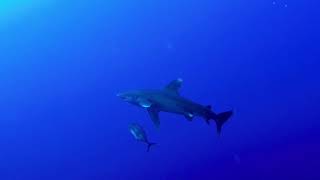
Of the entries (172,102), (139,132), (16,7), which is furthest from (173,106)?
(16,7)

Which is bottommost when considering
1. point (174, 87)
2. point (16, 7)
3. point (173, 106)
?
point (173, 106)

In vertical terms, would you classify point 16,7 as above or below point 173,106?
above

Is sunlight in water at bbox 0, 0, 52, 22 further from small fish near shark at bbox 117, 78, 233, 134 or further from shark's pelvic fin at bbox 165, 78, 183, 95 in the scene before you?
shark's pelvic fin at bbox 165, 78, 183, 95

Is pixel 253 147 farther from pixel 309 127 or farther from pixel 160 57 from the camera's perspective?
pixel 160 57

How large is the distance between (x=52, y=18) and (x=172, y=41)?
7.05 m

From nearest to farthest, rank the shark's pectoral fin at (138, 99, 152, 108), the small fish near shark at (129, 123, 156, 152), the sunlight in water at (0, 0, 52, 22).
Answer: the shark's pectoral fin at (138, 99, 152, 108) → the small fish near shark at (129, 123, 156, 152) → the sunlight in water at (0, 0, 52, 22)

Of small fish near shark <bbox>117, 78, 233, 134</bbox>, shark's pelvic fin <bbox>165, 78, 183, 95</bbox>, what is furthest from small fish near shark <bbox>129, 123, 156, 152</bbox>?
shark's pelvic fin <bbox>165, 78, 183, 95</bbox>

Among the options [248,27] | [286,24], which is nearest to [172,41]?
[248,27]

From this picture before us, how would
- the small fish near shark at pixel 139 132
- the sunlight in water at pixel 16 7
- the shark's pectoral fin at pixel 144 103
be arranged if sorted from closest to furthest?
the shark's pectoral fin at pixel 144 103 < the small fish near shark at pixel 139 132 < the sunlight in water at pixel 16 7

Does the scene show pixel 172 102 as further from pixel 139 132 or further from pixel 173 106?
pixel 139 132

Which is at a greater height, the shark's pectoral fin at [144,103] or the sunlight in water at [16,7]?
the sunlight in water at [16,7]

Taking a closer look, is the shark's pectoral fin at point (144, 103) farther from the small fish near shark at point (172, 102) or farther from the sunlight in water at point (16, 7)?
the sunlight in water at point (16, 7)

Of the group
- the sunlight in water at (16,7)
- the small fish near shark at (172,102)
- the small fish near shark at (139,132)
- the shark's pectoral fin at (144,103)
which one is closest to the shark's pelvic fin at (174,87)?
the small fish near shark at (172,102)

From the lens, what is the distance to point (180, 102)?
29.4 ft
